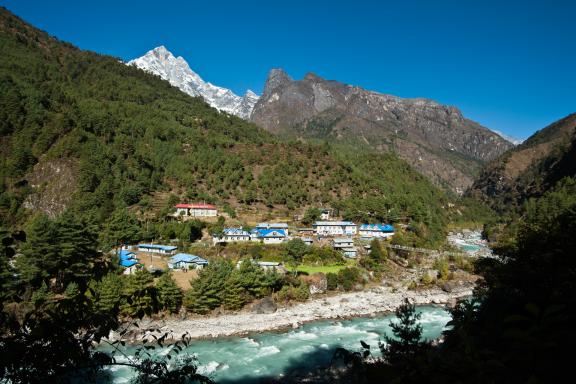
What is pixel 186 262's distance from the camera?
3669 centimetres

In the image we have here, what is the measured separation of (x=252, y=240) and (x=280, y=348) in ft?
74.0

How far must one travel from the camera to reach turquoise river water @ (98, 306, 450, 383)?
67.1 ft

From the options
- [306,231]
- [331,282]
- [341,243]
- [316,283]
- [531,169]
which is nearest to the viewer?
[316,283]

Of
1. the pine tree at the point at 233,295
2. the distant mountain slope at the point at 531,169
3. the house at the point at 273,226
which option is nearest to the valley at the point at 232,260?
the pine tree at the point at 233,295

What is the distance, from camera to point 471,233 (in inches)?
3590

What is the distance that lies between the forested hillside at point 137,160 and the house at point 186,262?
50.4 feet

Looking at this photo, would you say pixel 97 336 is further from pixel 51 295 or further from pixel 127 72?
pixel 127 72

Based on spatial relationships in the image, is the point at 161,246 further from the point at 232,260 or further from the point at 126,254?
the point at 232,260

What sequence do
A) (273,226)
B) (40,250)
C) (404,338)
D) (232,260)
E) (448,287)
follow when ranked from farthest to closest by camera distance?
1. (273,226)
2. (232,260)
3. (448,287)
4. (40,250)
5. (404,338)

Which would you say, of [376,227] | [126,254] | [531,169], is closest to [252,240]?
[126,254]

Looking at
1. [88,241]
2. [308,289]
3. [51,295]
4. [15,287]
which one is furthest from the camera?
[308,289]

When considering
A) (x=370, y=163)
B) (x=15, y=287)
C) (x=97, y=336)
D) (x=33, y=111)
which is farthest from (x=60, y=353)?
(x=370, y=163)

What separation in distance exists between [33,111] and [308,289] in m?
57.3

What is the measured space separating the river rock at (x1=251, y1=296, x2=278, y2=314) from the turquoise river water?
3.59 meters
